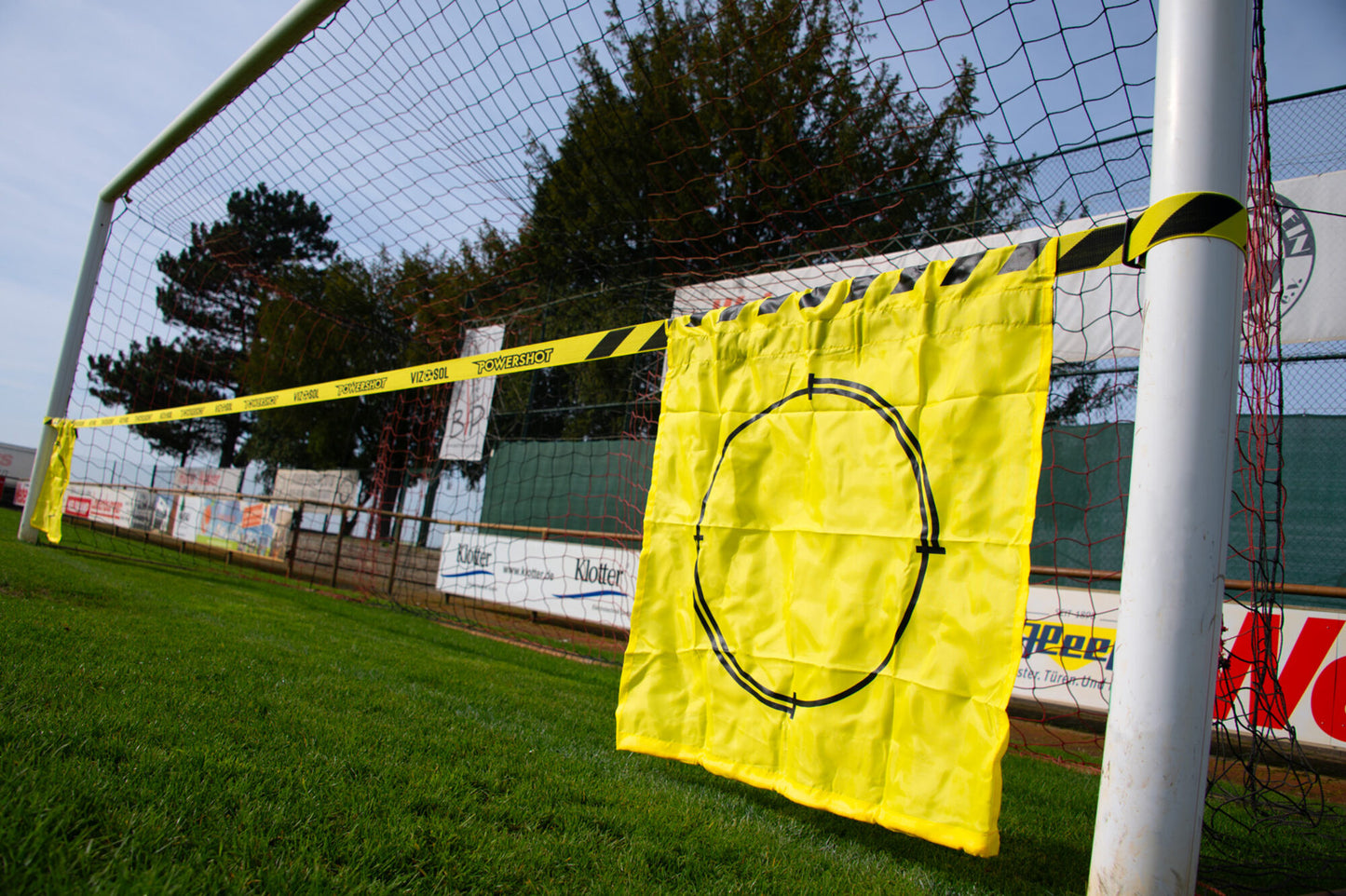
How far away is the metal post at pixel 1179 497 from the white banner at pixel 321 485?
1803 cm

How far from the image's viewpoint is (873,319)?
2.11 metres

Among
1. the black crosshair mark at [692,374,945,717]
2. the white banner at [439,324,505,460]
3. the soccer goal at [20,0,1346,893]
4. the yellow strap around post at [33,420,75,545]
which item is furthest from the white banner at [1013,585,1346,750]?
the yellow strap around post at [33,420,75,545]

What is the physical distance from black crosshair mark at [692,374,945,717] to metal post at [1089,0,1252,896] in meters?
0.46

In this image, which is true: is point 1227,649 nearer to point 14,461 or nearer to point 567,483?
point 567,483

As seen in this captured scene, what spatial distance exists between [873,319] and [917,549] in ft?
2.36

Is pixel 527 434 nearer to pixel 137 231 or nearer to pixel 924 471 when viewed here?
pixel 137 231

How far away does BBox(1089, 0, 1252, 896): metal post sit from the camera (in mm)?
1420

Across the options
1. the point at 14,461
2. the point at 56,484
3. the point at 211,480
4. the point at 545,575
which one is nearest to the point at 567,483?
the point at 545,575

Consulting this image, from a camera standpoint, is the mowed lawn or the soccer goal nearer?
the mowed lawn

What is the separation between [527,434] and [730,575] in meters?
11.8

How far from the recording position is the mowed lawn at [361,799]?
1328 millimetres

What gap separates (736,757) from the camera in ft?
7.06

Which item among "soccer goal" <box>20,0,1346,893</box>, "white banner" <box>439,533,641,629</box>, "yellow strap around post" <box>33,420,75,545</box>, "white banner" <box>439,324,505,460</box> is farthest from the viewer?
"white banner" <box>439,324,505,460</box>

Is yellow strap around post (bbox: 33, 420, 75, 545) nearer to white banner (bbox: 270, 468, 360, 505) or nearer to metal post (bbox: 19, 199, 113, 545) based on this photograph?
metal post (bbox: 19, 199, 113, 545)
